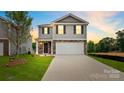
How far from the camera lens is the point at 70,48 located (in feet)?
78.8

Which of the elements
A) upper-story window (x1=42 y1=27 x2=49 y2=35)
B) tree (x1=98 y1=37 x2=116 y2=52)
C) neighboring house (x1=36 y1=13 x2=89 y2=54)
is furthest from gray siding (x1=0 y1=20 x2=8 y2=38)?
tree (x1=98 y1=37 x2=116 y2=52)

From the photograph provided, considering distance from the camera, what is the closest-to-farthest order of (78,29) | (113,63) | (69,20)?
(113,63), (78,29), (69,20)

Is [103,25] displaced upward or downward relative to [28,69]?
upward

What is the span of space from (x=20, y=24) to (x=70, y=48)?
15.7 ft

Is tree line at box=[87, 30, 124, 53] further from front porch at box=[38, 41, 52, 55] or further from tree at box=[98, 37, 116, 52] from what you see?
front porch at box=[38, 41, 52, 55]

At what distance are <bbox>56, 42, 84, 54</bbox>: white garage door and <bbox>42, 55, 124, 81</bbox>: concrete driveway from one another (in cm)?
271

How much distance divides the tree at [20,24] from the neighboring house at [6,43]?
1.76 feet

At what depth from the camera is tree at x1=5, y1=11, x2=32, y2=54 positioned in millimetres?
21438

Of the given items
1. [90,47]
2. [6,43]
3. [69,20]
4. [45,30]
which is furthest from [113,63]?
[6,43]

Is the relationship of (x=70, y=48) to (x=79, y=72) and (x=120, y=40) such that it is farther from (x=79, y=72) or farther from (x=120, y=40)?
(x=79, y=72)
